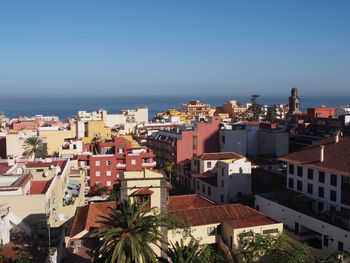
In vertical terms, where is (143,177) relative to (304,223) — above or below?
above

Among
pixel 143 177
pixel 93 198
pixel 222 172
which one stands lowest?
pixel 93 198

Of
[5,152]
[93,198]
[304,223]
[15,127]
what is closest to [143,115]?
[15,127]

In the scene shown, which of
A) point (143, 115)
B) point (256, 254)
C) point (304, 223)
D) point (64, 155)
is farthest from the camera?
point (143, 115)

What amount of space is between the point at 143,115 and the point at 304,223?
11035 cm

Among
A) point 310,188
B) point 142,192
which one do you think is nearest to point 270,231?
point 142,192

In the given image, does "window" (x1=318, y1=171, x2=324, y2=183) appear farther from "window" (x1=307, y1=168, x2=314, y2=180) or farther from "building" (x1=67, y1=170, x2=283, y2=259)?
"building" (x1=67, y1=170, x2=283, y2=259)

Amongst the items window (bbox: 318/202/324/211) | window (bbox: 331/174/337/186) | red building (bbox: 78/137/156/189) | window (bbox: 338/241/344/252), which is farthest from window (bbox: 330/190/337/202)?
red building (bbox: 78/137/156/189)

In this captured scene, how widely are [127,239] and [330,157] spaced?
26.2 metres

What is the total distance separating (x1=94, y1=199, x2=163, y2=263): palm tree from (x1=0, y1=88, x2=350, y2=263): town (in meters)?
0.14

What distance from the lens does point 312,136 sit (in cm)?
7262

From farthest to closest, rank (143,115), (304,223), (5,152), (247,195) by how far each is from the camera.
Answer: (143,115) → (5,152) → (247,195) → (304,223)

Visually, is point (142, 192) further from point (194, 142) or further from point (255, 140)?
point (255, 140)

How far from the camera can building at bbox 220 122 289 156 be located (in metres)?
66.4

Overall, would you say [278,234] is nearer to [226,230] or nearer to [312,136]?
[226,230]
